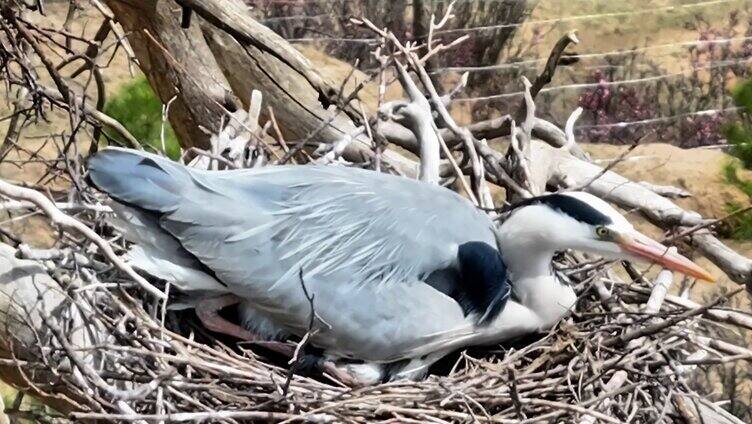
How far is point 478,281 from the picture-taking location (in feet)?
7.10

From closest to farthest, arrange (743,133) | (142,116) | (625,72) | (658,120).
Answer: (142,116) < (743,133) < (658,120) < (625,72)

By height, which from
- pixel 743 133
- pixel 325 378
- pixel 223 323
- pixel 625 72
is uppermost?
pixel 223 323

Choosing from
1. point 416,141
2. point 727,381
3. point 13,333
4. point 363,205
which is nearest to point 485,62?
point 727,381

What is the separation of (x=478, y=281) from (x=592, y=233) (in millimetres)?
222

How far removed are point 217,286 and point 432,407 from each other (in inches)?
17.5

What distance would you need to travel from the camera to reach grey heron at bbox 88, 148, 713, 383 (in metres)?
2.09

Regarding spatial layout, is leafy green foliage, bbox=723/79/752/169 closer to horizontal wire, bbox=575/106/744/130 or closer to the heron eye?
horizontal wire, bbox=575/106/744/130

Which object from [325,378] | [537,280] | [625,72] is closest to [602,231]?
[537,280]

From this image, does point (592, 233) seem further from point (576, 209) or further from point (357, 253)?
point (357, 253)

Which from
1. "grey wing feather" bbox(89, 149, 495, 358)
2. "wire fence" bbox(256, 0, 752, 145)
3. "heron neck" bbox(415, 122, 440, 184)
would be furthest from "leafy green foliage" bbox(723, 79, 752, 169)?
"grey wing feather" bbox(89, 149, 495, 358)

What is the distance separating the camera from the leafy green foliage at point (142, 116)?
3.41m

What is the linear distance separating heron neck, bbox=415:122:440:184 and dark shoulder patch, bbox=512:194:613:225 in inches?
15.7

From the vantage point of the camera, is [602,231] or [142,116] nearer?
[602,231]

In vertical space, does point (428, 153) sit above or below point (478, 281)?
above
